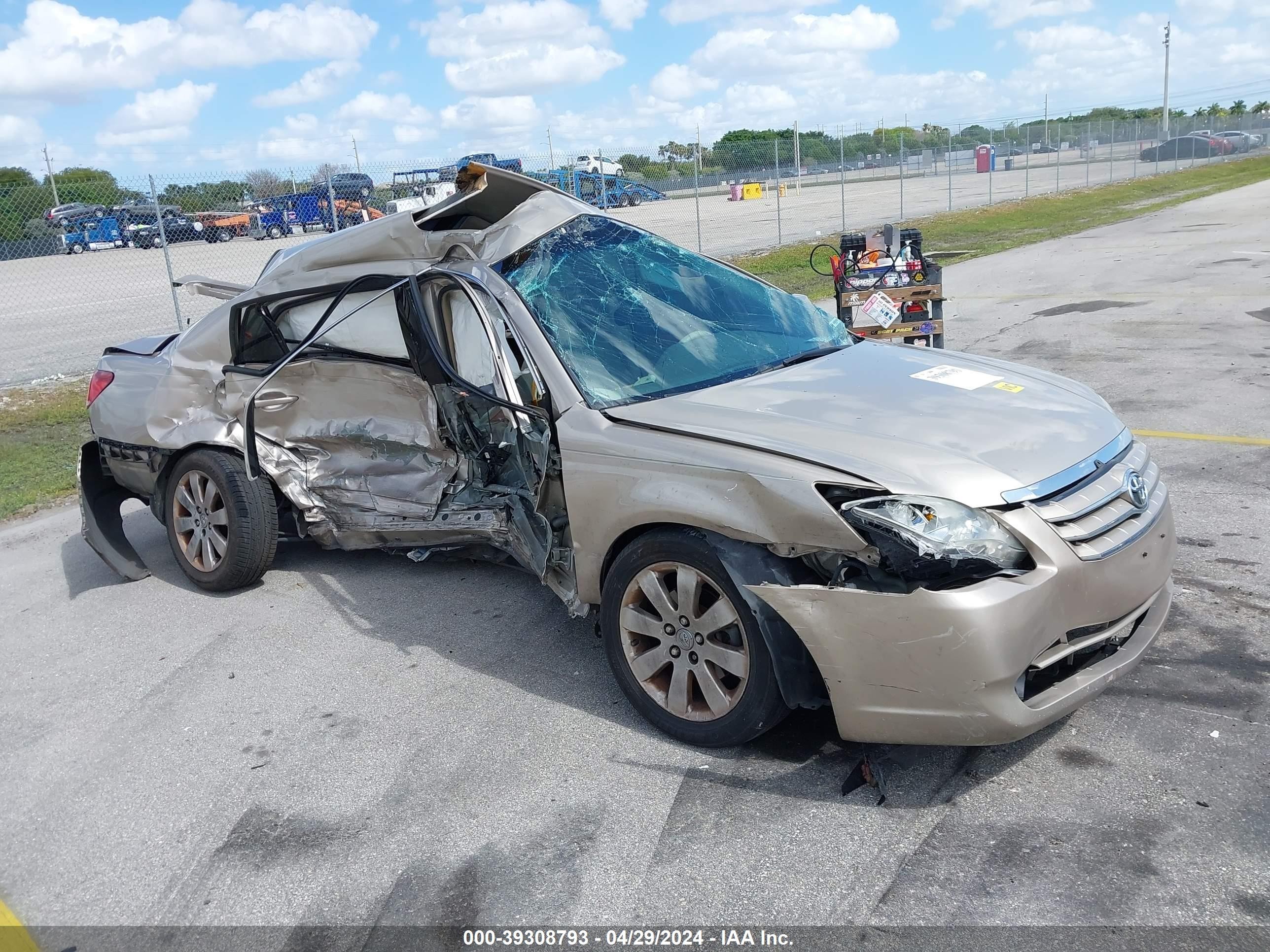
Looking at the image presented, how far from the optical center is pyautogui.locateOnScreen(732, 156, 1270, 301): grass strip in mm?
19344

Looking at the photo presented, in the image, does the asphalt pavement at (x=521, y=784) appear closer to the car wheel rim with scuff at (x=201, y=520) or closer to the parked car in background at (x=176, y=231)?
the car wheel rim with scuff at (x=201, y=520)

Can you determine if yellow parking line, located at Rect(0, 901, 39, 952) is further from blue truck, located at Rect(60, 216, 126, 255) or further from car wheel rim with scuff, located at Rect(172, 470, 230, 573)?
blue truck, located at Rect(60, 216, 126, 255)

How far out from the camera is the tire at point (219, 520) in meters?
5.37

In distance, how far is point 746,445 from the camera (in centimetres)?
343

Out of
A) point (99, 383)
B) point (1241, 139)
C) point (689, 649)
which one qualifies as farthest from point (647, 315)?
point (1241, 139)

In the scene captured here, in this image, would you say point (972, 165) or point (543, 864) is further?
point (972, 165)

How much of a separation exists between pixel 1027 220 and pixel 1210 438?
22.4m

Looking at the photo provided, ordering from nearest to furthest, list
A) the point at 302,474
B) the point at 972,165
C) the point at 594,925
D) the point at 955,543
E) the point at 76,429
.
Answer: the point at 594,925, the point at 955,543, the point at 302,474, the point at 76,429, the point at 972,165

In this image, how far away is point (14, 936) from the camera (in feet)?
10.0

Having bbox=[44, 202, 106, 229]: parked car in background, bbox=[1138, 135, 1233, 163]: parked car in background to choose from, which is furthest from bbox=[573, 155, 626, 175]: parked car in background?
bbox=[1138, 135, 1233, 163]: parked car in background

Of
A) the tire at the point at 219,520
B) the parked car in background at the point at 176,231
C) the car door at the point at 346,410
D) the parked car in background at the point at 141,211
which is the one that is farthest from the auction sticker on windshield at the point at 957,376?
the parked car in background at the point at 176,231

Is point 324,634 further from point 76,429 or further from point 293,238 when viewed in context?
point 293,238

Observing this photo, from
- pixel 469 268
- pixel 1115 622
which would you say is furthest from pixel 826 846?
pixel 469 268

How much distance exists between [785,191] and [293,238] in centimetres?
2973
